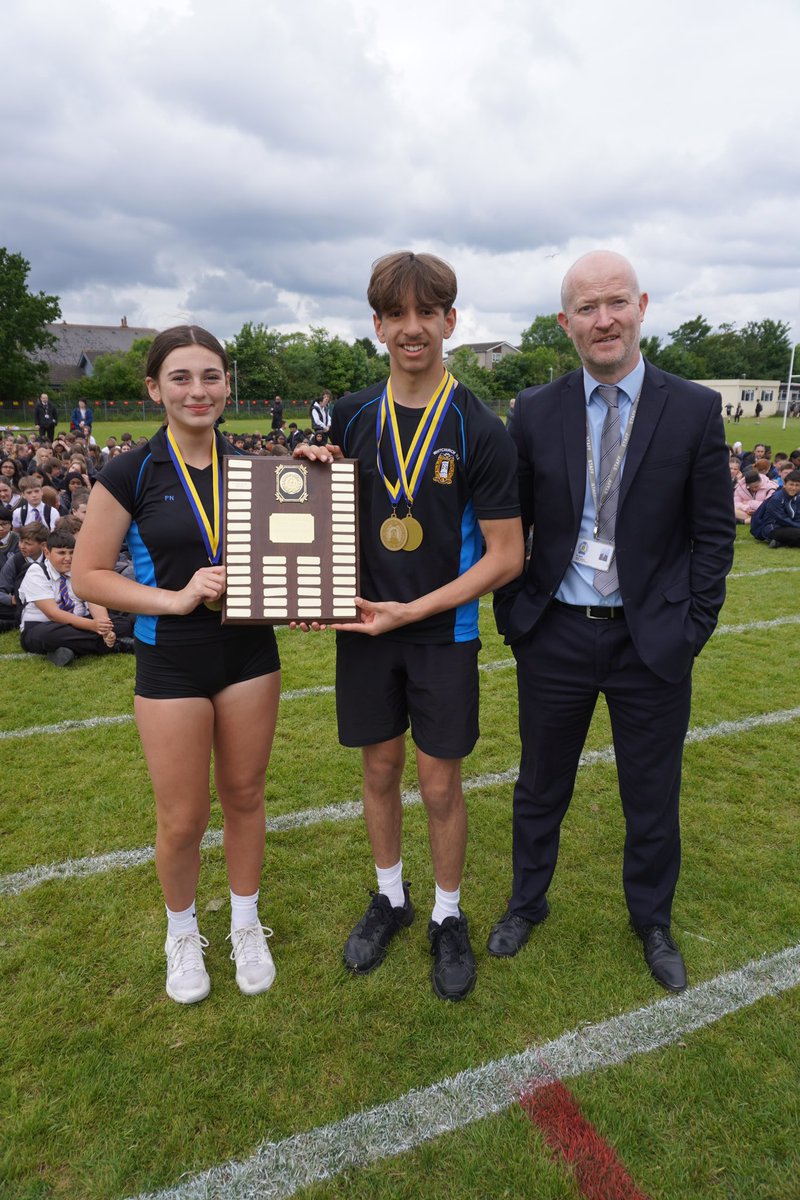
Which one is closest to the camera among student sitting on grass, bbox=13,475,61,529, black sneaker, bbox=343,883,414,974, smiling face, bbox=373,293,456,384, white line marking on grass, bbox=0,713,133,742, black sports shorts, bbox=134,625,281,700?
smiling face, bbox=373,293,456,384

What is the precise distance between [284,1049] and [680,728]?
185 cm

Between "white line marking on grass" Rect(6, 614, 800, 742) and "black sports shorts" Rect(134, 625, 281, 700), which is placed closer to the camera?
"black sports shorts" Rect(134, 625, 281, 700)

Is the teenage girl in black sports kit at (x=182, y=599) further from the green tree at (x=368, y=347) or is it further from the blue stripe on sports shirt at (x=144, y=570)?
the green tree at (x=368, y=347)

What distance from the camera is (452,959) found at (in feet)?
9.58

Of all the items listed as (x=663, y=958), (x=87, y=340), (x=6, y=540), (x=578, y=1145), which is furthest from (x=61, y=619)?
(x=87, y=340)

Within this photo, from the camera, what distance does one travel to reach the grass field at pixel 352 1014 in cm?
221

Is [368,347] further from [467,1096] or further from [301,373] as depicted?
[467,1096]

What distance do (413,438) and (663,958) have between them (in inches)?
89.3

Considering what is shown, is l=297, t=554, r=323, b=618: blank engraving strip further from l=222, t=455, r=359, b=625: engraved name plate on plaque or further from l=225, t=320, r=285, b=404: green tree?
l=225, t=320, r=285, b=404: green tree

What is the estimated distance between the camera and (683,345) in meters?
122

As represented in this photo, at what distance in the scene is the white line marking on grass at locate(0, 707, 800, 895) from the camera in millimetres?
3566

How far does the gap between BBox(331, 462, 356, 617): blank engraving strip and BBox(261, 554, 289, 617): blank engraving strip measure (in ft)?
0.54

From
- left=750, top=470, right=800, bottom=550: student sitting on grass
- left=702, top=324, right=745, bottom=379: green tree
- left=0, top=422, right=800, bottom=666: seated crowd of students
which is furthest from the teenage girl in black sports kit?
left=702, top=324, right=745, bottom=379: green tree

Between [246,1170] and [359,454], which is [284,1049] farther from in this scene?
[359,454]
